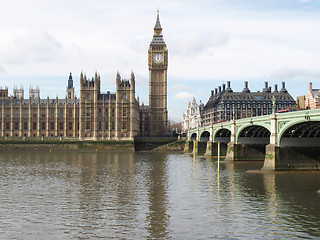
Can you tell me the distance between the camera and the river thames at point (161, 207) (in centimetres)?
2489

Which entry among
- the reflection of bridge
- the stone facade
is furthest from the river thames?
the stone facade

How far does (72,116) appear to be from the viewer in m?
148

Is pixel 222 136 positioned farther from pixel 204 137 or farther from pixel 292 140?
pixel 292 140

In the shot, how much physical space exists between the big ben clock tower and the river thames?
109m

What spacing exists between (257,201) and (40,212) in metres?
17.5

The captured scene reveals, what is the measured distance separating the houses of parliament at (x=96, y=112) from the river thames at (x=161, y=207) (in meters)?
89.7

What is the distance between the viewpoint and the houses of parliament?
141 metres

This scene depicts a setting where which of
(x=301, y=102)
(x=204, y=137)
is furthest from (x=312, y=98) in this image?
(x=204, y=137)

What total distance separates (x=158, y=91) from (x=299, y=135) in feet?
350

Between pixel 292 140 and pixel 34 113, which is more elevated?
pixel 34 113

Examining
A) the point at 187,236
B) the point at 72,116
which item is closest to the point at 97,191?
the point at 187,236

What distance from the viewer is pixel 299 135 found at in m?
56.9

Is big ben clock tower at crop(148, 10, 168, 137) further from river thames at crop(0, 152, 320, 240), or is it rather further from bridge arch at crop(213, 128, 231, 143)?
river thames at crop(0, 152, 320, 240)

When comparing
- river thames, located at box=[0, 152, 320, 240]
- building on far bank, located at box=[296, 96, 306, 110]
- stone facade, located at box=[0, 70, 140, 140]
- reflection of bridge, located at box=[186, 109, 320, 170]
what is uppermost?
building on far bank, located at box=[296, 96, 306, 110]
